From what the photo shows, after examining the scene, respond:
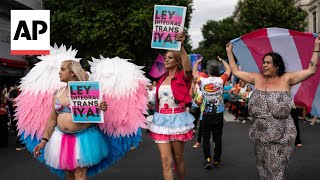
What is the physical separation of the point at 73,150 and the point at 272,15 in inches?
1111

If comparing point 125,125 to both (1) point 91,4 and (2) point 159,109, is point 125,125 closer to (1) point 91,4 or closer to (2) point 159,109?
(2) point 159,109

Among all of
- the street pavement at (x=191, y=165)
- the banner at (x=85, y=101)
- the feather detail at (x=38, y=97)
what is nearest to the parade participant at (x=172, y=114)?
the banner at (x=85, y=101)

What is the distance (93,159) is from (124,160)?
3713 millimetres

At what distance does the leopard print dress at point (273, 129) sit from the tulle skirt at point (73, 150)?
1.70 metres

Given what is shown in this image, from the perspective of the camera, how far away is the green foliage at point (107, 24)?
2686 cm

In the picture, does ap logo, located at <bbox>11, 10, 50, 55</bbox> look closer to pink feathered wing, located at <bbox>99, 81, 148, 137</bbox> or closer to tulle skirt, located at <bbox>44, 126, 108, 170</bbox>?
pink feathered wing, located at <bbox>99, 81, 148, 137</bbox>

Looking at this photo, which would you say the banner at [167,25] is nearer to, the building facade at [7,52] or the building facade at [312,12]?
the building facade at [7,52]

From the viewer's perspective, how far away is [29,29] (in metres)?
6.32

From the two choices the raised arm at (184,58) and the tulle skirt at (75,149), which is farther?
the raised arm at (184,58)

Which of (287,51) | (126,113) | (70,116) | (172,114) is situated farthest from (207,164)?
(70,116)

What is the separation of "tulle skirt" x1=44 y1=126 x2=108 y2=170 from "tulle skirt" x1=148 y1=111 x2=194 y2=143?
791 millimetres

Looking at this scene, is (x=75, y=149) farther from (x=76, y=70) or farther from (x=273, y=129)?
(x=273, y=129)

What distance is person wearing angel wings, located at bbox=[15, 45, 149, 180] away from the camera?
14.7 feet

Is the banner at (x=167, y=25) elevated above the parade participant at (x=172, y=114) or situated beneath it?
elevated above
